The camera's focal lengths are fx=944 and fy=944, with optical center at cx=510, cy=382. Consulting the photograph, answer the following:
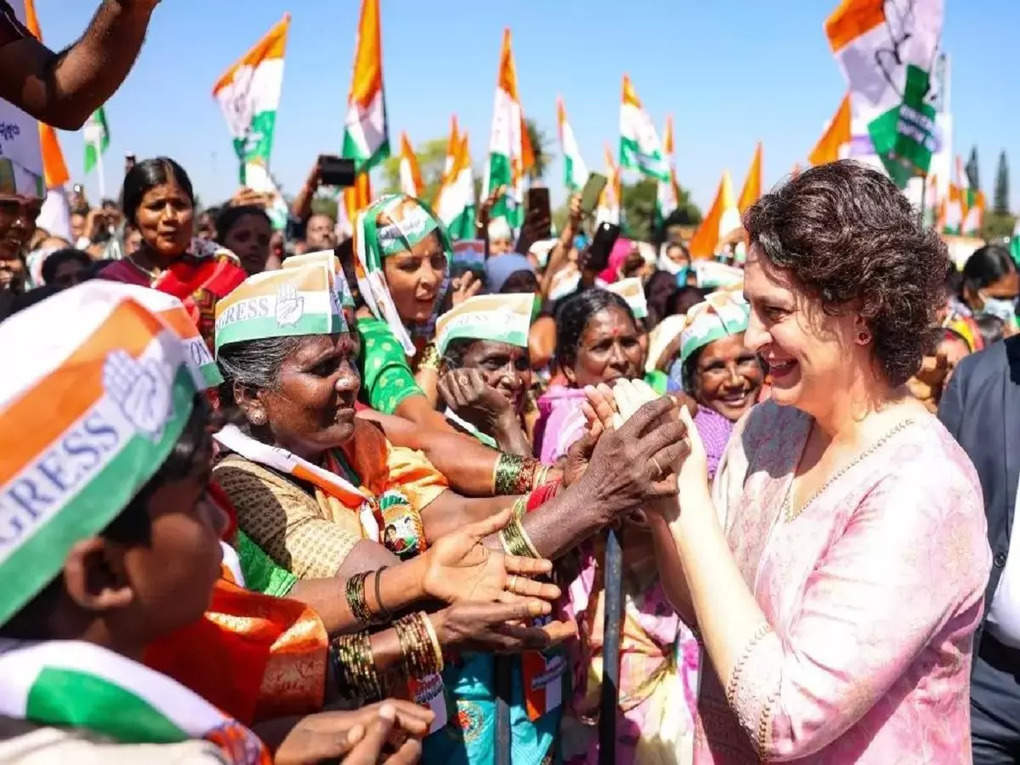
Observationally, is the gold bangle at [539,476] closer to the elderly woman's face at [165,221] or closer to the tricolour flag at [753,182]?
the elderly woman's face at [165,221]

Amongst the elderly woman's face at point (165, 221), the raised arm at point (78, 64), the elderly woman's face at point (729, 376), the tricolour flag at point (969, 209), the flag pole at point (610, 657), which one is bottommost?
the tricolour flag at point (969, 209)

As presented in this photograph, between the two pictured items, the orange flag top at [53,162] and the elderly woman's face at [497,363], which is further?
the orange flag top at [53,162]

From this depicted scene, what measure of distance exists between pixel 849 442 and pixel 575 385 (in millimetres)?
2539

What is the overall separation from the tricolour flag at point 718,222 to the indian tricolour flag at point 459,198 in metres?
2.78

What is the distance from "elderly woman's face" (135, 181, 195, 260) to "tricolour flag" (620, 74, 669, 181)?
892 centimetres

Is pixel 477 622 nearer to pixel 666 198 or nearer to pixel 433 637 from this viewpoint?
pixel 433 637

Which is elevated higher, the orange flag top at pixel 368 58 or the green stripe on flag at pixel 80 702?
the orange flag top at pixel 368 58

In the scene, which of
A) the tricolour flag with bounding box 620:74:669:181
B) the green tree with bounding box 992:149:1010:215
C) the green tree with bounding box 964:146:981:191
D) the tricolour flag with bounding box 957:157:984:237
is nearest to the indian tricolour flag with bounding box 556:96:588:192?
the tricolour flag with bounding box 620:74:669:181

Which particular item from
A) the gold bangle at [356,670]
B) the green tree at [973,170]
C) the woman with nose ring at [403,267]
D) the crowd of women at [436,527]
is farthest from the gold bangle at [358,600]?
the green tree at [973,170]

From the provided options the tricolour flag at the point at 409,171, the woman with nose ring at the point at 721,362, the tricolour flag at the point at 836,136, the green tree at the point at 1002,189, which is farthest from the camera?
the green tree at the point at 1002,189

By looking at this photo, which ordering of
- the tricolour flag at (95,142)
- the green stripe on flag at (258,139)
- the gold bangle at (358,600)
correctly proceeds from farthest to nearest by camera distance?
the tricolour flag at (95,142) → the green stripe on flag at (258,139) → the gold bangle at (358,600)

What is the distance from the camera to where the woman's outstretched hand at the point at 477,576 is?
1993mm

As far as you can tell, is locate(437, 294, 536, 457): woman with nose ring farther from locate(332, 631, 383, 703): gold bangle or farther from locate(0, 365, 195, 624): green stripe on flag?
locate(0, 365, 195, 624): green stripe on flag

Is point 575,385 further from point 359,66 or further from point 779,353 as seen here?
point 359,66
